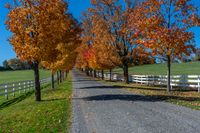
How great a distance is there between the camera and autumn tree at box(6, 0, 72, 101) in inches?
724

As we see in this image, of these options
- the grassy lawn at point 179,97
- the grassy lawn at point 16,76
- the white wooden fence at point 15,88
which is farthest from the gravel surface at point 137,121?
the grassy lawn at point 16,76

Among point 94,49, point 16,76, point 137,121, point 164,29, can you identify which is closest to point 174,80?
point 164,29

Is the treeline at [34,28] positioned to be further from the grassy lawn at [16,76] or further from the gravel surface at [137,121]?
the grassy lawn at [16,76]

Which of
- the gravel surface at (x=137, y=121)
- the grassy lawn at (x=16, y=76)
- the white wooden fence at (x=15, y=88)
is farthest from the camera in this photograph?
the grassy lawn at (x=16, y=76)

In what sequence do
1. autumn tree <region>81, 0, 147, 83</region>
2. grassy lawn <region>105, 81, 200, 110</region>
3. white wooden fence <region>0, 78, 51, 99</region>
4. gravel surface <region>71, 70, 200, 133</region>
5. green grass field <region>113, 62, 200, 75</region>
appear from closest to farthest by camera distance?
gravel surface <region>71, 70, 200, 133</region>, grassy lawn <region>105, 81, 200, 110</region>, white wooden fence <region>0, 78, 51, 99</region>, autumn tree <region>81, 0, 147, 83</region>, green grass field <region>113, 62, 200, 75</region>

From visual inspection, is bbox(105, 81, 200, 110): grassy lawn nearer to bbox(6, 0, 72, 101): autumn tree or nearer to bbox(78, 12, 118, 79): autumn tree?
bbox(6, 0, 72, 101): autumn tree

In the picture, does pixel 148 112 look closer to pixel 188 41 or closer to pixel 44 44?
pixel 44 44

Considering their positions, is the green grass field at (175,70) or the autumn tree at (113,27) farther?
the green grass field at (175,70)

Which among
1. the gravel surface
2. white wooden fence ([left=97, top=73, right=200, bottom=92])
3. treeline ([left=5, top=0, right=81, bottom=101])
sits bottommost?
the gravel surface

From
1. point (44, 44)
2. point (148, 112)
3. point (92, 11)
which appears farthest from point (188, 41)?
point (92, 11)

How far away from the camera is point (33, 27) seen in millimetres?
18734

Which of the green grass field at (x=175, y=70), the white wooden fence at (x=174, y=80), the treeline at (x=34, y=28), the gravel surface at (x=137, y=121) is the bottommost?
the gravel surface at (x=137, y=121)

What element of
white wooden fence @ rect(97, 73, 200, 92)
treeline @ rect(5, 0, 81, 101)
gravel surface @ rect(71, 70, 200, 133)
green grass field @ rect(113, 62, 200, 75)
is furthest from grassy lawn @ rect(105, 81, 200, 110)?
green grass field @ rect(113, 62, 200, 75)

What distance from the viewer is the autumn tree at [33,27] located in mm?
18391
